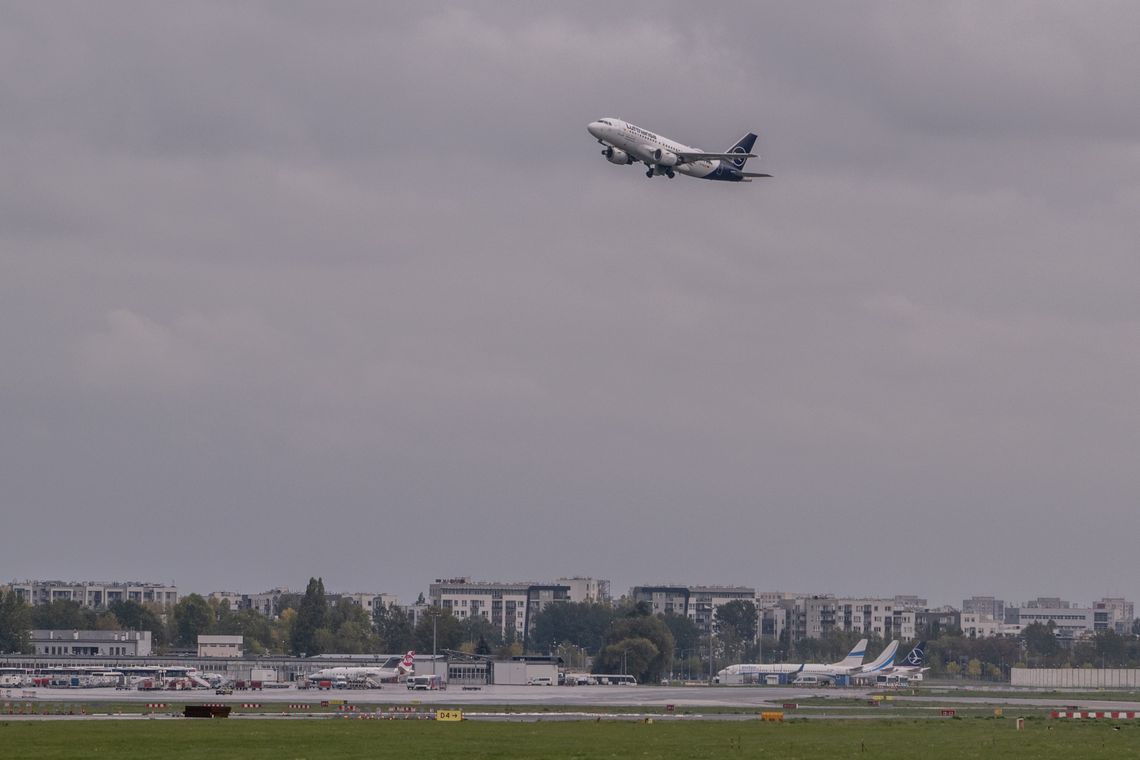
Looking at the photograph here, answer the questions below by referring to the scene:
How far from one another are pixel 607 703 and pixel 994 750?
2614 inches

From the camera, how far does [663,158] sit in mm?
140500

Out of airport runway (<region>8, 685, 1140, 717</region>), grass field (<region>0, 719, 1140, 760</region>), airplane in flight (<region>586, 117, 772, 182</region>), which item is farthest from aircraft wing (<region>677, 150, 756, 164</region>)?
grass field (<region>0, 719, 1140, 760</region>)

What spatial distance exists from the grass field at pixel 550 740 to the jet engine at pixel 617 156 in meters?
58.2

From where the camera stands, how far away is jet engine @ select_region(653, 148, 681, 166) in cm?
14050

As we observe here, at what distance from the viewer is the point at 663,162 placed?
462 feet

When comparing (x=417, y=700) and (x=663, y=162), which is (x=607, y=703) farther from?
(x=663, y=162)

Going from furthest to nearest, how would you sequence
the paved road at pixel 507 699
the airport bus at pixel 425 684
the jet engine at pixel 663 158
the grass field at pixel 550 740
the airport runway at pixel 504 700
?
the airport bus at pixel 425 684 < the jet engine at pixel 663 158 < the paved road at pixel 507 699 < the airport runway at pixel 504 700 < the grass field at pixel 550 740

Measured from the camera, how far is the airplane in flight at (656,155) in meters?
141

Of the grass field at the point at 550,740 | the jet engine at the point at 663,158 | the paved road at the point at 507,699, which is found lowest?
the paved road at the point at 507,699

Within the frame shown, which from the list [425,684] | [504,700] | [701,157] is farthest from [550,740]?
[425,684]

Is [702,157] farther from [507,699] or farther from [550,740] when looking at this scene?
[550,740]

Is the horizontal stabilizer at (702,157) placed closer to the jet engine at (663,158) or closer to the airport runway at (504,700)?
the jet engine at (663,158)

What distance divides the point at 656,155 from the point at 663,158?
627 mm

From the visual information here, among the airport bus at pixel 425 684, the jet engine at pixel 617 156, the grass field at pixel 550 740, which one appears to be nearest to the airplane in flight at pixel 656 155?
the jet engine at pixel 617 156
